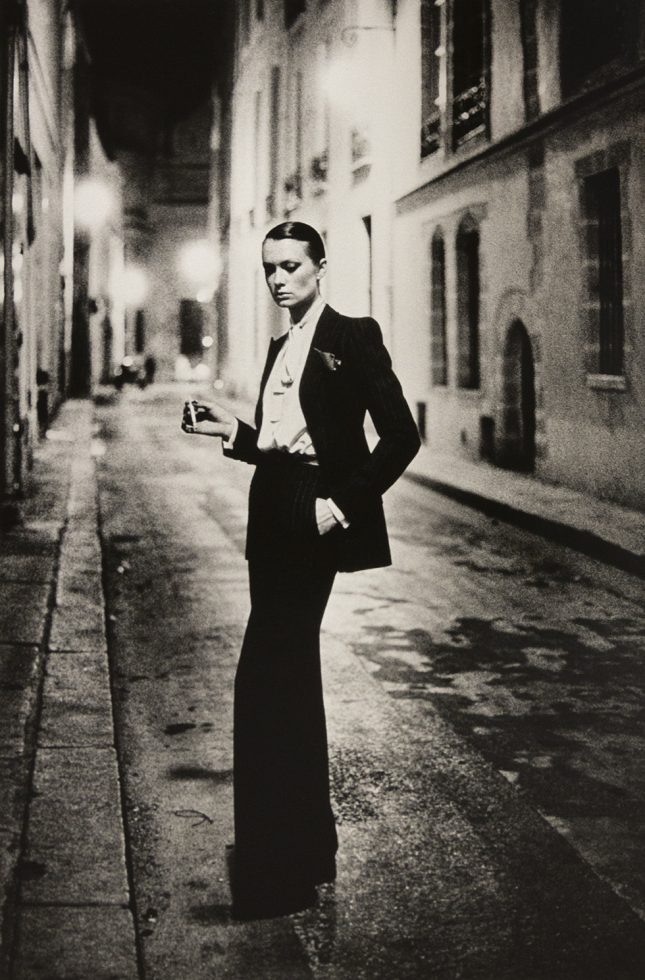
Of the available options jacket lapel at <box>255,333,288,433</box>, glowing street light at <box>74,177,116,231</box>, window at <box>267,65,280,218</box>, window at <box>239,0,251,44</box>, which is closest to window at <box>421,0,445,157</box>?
window at <box>267,65,280,218</box>

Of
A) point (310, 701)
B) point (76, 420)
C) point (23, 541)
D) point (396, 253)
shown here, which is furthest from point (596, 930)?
point (76, 420)

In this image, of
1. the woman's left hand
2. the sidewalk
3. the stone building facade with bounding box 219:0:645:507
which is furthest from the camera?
the stone building facade with bounding box 219:0:645:507

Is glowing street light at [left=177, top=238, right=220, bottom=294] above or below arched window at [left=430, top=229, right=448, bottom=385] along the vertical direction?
above

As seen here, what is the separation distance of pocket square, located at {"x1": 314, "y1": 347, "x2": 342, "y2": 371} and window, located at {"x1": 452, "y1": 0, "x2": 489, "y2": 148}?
16108 mm

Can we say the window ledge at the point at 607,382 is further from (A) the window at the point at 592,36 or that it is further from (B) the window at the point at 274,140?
(B) the window at the point at 274,140

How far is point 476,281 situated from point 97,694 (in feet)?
50.0

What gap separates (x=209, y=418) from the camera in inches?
149

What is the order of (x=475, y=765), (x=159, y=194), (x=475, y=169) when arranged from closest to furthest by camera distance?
(x=475, y=765)
(x=475, y=169)
(x=159, y=194)

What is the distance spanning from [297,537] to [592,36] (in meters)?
12.8

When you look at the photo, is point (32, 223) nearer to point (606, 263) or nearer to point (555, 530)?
point (606, 263)

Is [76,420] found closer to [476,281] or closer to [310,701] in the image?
[476,281]

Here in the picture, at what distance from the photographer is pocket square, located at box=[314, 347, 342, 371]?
3.57 m

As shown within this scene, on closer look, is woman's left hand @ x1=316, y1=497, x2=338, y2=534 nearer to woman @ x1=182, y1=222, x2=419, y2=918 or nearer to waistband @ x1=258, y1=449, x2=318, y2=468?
woman @ x1=182, y1=222, x2=419, y2=918

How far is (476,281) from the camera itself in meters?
20.2
